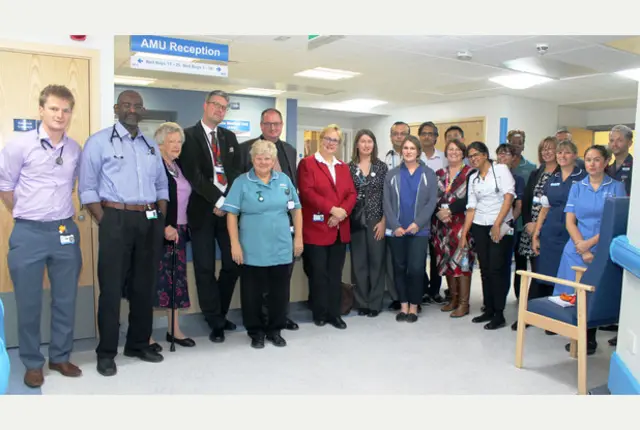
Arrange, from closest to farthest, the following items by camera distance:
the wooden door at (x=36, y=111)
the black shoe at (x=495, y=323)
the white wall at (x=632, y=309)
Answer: the white wall at (x=632, y=309), the wooden door at (x=36, y=111), the black shoe at (x=495, y=323)

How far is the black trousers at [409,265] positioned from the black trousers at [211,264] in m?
1.36

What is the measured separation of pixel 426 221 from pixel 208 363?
2034 millimetres

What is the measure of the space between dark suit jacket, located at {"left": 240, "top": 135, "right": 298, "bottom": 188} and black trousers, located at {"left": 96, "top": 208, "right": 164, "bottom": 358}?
91 cm

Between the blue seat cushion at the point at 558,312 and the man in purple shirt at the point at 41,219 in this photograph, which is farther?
the blue seat cushion at the point at 558,312

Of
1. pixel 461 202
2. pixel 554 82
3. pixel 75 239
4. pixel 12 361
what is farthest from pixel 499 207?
pixel 554 82

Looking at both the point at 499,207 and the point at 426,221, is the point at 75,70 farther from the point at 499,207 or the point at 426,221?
the point at 499,207

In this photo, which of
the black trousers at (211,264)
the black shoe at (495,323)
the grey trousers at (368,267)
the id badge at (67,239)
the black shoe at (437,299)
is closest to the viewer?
the id badge at (67,239)

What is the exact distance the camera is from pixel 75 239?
3.07 metres

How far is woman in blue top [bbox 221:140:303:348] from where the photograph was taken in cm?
350

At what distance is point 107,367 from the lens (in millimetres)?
3145

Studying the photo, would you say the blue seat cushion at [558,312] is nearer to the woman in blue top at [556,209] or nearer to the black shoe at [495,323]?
the woman in blue top at [556,209]

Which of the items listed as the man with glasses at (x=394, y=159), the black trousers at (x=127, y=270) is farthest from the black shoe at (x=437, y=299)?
the black trousers at (x=127, y=270)

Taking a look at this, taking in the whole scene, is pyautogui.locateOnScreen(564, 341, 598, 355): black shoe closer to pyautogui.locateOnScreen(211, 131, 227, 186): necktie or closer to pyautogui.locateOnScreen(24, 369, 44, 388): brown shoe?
pyautogui.locateOnScreen(211, 131, 227, 186): necktie

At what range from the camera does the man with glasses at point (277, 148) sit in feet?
12.9
